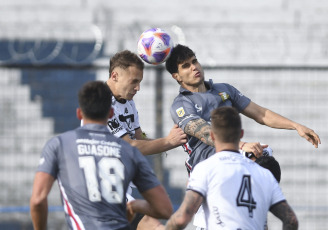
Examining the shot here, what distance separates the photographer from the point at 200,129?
6598 millimetres

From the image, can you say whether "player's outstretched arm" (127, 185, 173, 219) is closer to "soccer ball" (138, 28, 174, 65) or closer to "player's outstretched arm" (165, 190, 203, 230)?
"player's outstretched arm" (165, 190, 203, 230)

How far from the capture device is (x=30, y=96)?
10367 mm

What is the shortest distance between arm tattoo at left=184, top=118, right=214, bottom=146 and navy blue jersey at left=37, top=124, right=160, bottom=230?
5.19 ft

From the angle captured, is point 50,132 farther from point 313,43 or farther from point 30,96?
point 313,43

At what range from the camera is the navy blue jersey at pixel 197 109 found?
22.7 ft

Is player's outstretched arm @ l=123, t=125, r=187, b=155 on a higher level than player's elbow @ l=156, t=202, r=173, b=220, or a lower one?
higher

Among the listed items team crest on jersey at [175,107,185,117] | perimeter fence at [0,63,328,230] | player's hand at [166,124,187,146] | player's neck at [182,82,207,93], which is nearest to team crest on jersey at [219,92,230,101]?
player's neck at [182,82,207,93]

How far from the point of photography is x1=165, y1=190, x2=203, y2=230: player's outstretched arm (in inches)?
196

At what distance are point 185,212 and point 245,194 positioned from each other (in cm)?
43

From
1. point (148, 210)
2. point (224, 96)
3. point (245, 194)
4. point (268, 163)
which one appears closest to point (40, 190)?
point (148, 210)

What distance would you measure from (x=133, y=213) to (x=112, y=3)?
35.5 ft

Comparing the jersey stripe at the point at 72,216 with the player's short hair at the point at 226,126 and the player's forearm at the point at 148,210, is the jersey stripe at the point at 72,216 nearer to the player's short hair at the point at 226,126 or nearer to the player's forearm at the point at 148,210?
the player's forearm at the point at 148,210

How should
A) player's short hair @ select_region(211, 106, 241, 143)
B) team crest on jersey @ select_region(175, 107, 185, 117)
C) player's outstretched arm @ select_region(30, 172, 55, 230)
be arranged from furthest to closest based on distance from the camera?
team crest on jersey @ select_region(175, 107, 185, 117) → player's short hair @ select_region(211, 106, 241, 143) → player's outstretched arm @ select_region(30, 172, 55, 230)

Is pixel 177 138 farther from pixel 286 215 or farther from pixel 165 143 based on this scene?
pixel 286 215
